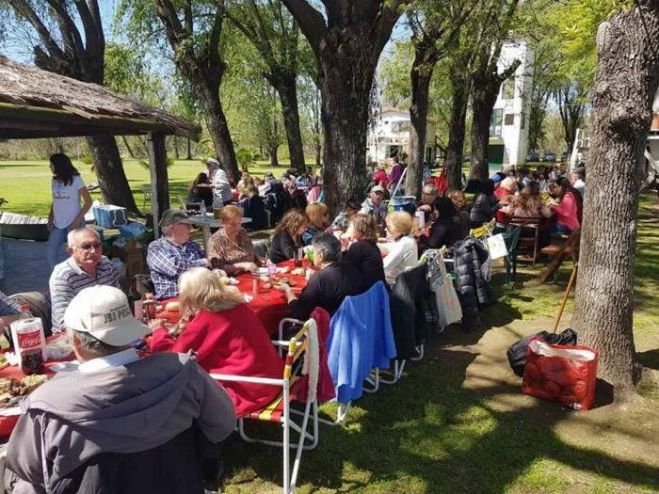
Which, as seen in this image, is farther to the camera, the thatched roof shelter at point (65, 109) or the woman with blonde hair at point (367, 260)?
the thatched roof shelter at point (65, 109)

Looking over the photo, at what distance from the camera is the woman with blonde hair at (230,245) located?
17.6ft

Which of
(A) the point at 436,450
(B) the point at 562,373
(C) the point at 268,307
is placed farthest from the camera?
(B) the point at 562,373

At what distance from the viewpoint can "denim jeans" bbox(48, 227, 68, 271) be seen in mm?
6496

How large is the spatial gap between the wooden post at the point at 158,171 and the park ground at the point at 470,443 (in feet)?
14.5

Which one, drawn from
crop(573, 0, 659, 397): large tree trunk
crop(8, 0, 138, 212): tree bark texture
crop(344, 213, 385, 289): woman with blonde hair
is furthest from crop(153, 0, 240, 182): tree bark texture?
crop(573, 0, 659, 397): large tree trunk

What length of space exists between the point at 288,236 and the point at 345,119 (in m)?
2.54

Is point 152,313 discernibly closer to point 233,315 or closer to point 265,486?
point 233,315

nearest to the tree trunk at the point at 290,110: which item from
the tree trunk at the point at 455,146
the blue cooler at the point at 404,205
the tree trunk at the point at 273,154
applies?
the tree trunk at the point at 455,146

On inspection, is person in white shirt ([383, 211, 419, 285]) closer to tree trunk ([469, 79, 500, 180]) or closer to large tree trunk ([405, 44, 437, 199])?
large tree trunk ([405, 44, 437, 199])

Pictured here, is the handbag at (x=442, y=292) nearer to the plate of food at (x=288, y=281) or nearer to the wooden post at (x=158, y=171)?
the plate of food at (x=288, y=281)

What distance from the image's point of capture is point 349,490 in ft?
10.4

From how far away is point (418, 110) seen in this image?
1242 centimetres

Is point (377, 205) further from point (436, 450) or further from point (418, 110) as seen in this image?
point (436, 450)

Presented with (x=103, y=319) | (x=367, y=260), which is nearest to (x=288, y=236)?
(x=367, y=260)
